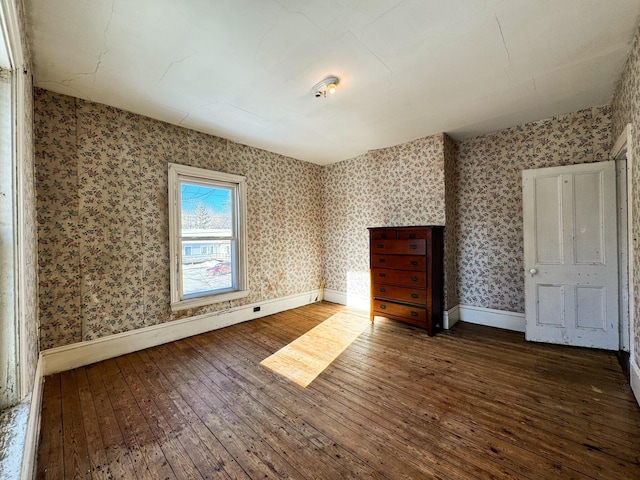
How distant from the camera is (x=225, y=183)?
144 inches

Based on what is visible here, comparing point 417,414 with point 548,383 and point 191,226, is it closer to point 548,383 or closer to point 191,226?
point 548,383

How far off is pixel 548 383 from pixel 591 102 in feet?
9.53

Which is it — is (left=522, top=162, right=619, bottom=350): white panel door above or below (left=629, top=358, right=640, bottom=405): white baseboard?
above

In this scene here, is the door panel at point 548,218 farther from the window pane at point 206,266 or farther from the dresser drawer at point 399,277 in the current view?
the window pane at point 206,266

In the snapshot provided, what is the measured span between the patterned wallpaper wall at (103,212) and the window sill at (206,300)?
9 centimetres

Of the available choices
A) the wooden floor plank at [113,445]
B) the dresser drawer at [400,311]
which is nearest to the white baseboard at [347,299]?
the dresser drawer at [400,311]

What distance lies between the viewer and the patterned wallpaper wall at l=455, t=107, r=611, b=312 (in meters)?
2.94

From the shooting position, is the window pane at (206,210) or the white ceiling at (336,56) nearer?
the white ceiling at (336,56)

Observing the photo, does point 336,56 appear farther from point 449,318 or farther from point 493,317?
point 493,317

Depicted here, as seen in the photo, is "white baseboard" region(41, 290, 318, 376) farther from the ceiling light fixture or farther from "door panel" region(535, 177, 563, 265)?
"door panel" region(535, 177, 563, 265)

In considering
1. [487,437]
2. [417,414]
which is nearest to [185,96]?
[417,414]

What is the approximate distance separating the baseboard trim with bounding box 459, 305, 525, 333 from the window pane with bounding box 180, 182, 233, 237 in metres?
3.61

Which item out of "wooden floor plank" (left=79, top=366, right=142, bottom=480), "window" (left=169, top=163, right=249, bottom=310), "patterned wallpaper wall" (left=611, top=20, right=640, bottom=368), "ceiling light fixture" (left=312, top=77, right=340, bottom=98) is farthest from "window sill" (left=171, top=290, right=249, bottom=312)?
"patterned wallpaper wall" (left=611, top=20, right=640, bottom=368)

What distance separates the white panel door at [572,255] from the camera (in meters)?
2.65
